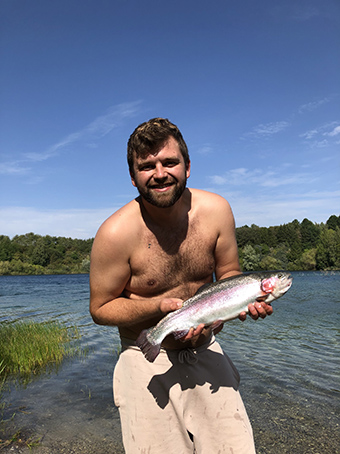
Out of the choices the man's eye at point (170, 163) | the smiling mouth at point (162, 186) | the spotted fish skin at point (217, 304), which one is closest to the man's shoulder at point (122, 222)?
the smiling mouth at point (162, 186)

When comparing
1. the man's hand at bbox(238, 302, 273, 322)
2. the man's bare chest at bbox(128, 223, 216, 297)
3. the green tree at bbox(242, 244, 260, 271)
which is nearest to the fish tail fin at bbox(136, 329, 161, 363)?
the man's bare chest at bbox(128, 223, 216, 297)

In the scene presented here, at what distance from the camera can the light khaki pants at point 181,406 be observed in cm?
318

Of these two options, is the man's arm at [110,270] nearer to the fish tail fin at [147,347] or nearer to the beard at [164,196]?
the fish tail fin at [147,347]

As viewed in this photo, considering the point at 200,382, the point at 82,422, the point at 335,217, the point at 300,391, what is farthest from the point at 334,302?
the point at 335,217

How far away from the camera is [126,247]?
3377 millimetres

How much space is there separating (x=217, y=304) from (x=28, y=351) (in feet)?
29.9

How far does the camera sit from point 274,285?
3123 millimetres

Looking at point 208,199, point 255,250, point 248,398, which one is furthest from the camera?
point 255,250

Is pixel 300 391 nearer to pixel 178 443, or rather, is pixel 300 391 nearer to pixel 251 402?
pixel 251 402

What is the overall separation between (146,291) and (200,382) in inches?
37.0

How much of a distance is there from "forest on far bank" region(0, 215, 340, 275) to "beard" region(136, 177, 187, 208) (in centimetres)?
9097

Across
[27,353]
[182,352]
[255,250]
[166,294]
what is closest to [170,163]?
Answer: [166,294]

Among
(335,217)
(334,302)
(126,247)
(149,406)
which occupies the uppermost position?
(335,217)

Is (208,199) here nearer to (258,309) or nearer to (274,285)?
(274,285)
